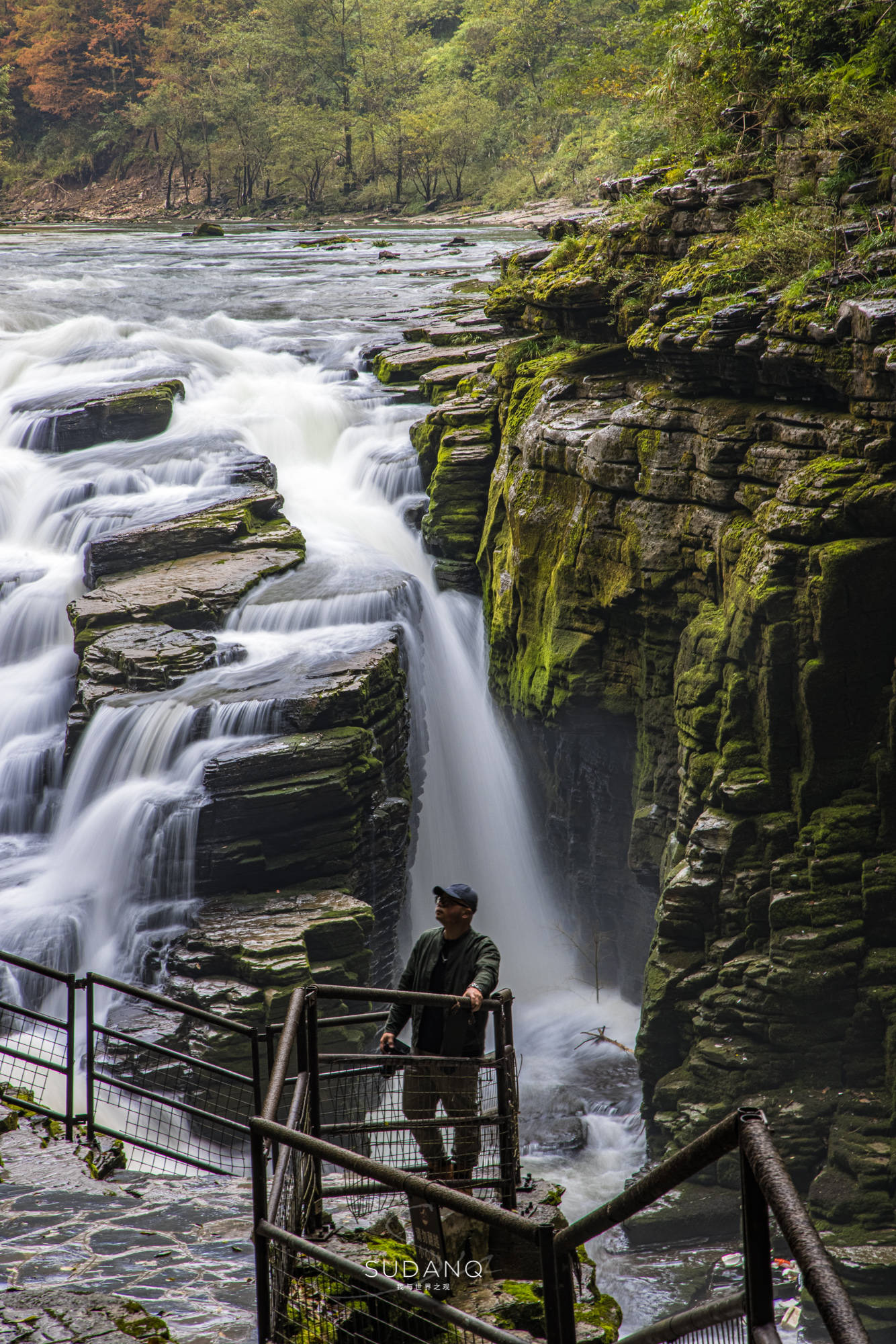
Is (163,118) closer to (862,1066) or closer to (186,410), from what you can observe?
(186,410)

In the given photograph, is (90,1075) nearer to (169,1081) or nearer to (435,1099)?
(435,1099)

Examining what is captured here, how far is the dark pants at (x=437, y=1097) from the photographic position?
5719 millimetres

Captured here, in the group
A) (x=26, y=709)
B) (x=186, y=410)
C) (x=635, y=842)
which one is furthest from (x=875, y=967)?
(x=186, y=410)

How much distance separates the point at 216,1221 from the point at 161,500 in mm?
15698

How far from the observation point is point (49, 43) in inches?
2694

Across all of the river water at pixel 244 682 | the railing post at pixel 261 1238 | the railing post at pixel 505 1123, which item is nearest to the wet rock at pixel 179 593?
the river water at pixel 244 682

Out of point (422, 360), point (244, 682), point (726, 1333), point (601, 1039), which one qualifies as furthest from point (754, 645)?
point (422, 360)

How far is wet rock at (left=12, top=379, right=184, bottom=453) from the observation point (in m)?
22.2

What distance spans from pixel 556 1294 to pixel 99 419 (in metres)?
21.9

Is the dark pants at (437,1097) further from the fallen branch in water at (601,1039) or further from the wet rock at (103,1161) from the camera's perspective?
the fallen branch in water at (601,1039)

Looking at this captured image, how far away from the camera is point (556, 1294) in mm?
2992

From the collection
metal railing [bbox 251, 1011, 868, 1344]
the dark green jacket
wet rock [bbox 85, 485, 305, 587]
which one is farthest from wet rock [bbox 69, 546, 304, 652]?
metal railing [bbox 251, 1011, 868, 1344]

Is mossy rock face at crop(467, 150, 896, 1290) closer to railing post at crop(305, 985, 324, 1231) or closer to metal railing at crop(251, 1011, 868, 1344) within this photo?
railing post at crop(305, 985, 324, 1231)

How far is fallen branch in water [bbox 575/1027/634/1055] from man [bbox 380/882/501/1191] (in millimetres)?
9486
